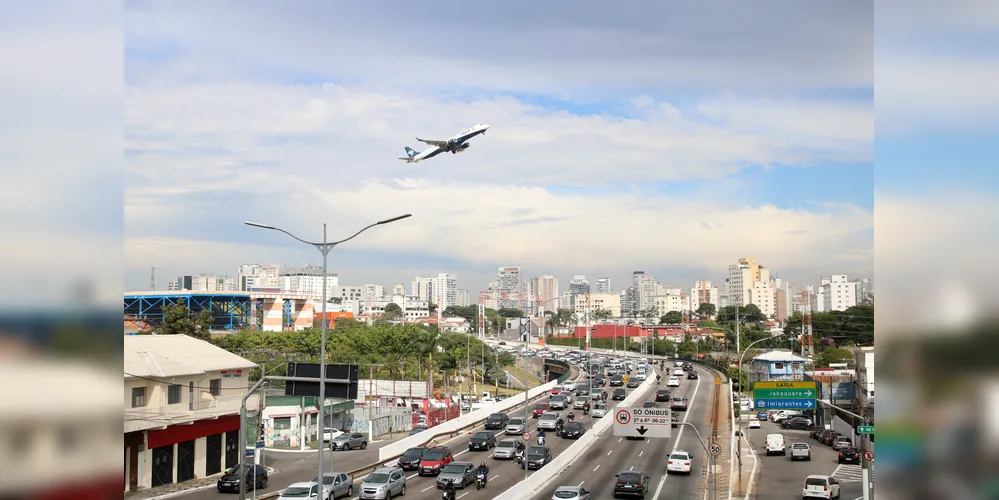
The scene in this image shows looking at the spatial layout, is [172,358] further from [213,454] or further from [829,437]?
[829,437]

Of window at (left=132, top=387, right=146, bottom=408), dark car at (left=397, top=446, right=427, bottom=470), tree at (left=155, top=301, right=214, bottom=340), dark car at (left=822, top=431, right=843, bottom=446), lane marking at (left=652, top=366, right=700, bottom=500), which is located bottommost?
lane marking at (left=652, top=366, right=700, bottom=500)

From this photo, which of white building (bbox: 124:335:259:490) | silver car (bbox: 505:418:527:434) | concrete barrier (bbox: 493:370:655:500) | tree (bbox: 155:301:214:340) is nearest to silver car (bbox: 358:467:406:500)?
concrete barrier (bbox: 493:370:655:500)

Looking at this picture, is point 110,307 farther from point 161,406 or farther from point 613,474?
point 613,474

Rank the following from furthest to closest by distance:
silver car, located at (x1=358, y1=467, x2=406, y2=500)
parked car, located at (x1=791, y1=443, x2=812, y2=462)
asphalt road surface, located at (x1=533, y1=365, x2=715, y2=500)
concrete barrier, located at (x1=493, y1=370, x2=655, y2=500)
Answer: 1. parked car, located at (x1=791, y1=443, x2=812, y2=462)
2. asphalt road surface, located at (x1=533, y1=365, x2=715, y2=500)
3. concrete barrier, located at (x1=493, y1=370, x2=655, y2=500)
4. silver car, located at (x1=358, y1=467, x2=406, y2=500)

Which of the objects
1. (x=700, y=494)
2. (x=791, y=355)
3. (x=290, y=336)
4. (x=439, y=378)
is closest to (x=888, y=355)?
(x=700, y=494)

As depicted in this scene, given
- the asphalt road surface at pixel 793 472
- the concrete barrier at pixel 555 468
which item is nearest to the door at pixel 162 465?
the concrete barrier at pixel 555 468

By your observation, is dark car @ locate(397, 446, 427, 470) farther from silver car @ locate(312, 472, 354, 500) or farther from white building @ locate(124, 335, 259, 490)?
white building @ locate(124, 335, 259, 490)

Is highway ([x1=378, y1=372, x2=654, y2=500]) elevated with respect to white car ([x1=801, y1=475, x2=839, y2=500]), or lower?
lower

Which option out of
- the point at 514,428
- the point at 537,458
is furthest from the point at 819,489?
the point at 514,428
